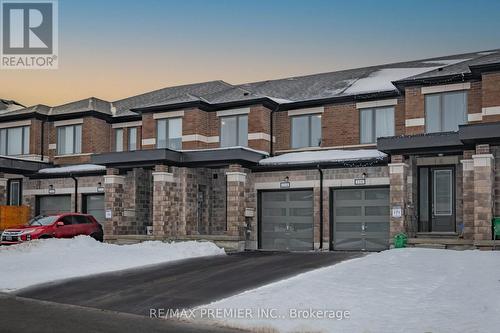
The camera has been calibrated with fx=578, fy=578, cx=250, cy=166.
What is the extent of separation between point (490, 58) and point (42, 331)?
19.6m

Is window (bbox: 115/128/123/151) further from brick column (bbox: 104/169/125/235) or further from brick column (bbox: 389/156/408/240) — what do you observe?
brick column (bbox: 389/156/408/240)

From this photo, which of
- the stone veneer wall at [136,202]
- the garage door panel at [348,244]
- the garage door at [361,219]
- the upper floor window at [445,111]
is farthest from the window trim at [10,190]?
the upper floor window at [445,111]

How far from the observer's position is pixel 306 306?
1173cm

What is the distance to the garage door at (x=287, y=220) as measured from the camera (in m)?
25.9

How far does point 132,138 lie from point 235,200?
10214mm

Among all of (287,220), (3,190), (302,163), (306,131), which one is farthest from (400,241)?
(3,190)

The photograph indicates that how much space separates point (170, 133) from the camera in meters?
29.3

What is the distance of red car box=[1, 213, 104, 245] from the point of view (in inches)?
934

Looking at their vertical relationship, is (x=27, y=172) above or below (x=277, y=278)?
above

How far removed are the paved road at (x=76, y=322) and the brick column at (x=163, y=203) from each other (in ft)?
42.2

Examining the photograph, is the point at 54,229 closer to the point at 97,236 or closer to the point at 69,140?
the point at 97,236

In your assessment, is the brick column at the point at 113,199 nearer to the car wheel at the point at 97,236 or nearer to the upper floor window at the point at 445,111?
the car wheel at the point at 97,236

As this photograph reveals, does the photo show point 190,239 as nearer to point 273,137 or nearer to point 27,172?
point 273,137

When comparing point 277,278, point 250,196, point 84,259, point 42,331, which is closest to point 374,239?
point 250,196
